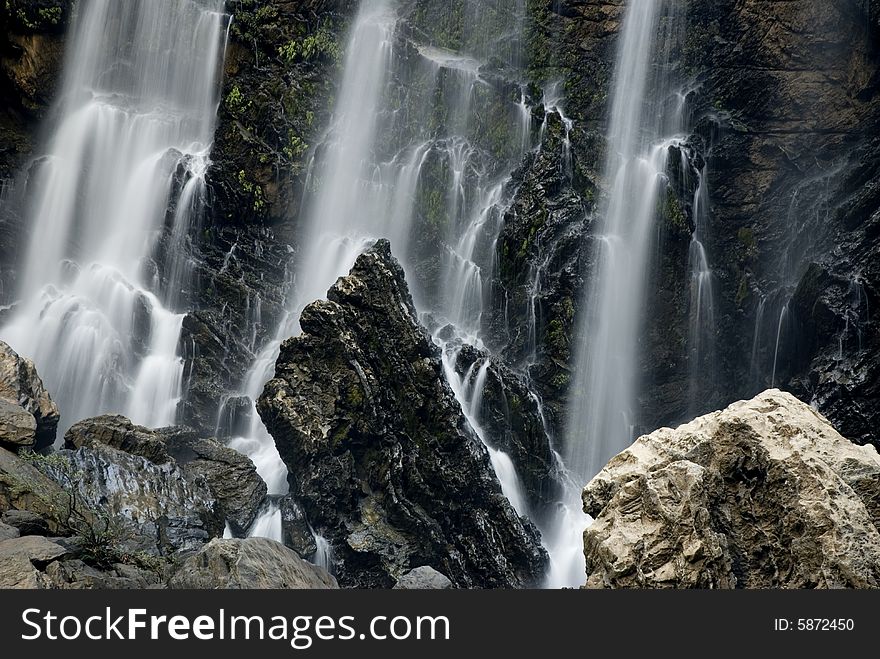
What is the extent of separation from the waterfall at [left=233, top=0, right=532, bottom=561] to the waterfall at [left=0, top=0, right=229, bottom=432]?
4094 mm

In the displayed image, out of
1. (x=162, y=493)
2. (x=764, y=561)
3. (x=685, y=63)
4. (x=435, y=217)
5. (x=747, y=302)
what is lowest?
(x=764, y=561)

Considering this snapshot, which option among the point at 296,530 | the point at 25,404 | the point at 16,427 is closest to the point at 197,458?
the point at 296,530

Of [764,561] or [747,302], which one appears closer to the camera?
[764,561]

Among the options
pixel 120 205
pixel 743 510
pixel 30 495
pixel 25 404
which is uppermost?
pixel 120 205

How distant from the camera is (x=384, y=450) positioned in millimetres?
20516

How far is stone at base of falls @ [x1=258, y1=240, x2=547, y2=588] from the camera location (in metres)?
19.2

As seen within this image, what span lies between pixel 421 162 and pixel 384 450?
572 inches

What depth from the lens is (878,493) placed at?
25.5ft

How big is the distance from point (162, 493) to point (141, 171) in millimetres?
16361

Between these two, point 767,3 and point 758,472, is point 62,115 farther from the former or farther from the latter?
point 758,472

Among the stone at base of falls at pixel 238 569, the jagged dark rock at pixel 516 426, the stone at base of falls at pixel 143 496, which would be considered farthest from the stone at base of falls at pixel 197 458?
the stone at base of falls at pixel 238 569

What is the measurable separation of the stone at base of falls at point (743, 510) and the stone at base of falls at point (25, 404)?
12.5m

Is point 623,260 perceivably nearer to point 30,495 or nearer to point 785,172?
point 785,172

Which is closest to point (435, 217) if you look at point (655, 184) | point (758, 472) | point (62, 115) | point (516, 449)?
point (655, 184)
